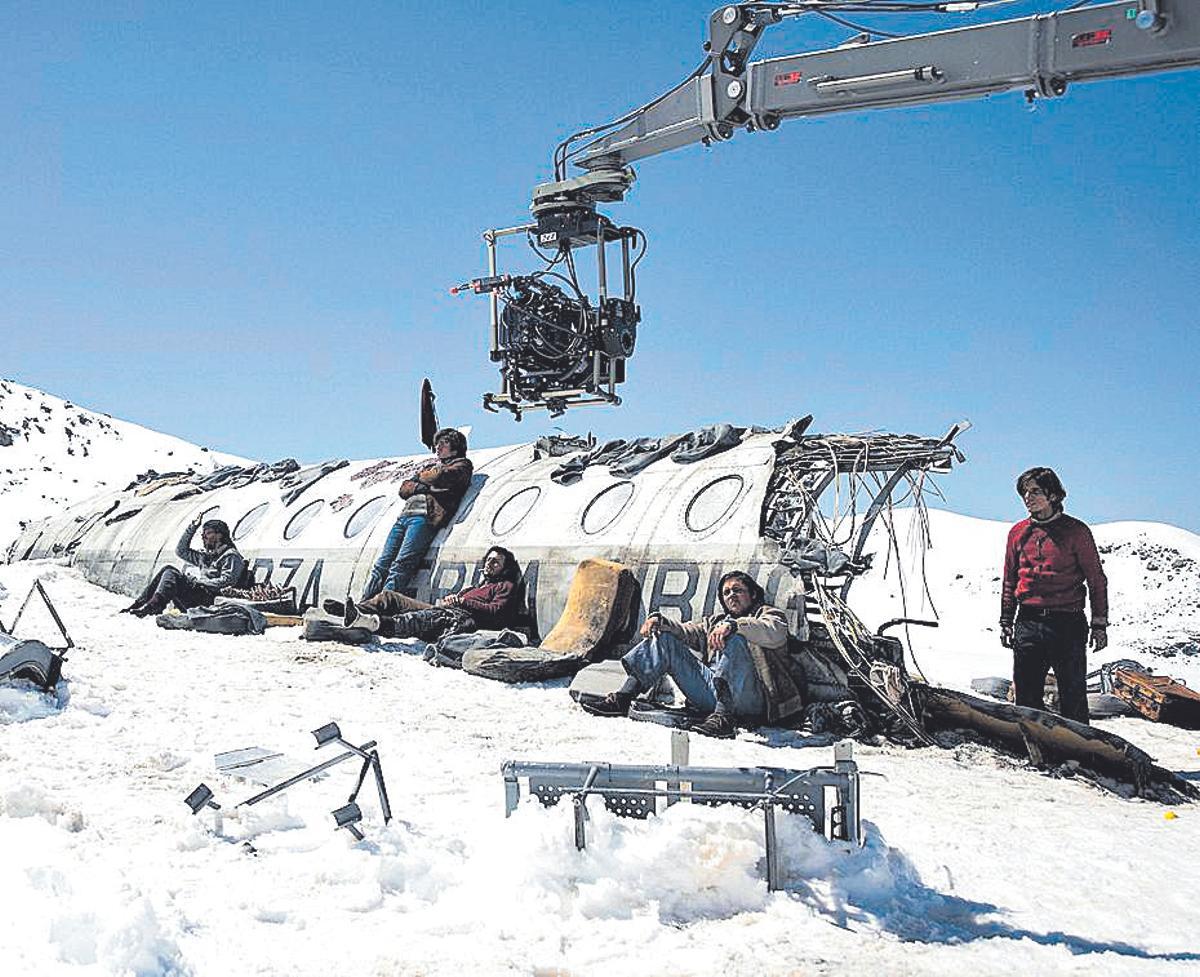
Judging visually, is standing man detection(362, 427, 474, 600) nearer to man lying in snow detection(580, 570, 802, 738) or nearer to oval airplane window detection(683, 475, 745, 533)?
oval airplane window detection(683, 475, 745, 533)

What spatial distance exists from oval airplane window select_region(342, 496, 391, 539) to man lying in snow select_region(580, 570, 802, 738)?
255 inches

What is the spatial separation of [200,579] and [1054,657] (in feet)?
31.5

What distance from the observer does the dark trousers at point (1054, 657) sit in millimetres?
6945

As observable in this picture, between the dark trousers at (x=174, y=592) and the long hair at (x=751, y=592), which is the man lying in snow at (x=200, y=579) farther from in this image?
the long hair at (x=751, y=592)

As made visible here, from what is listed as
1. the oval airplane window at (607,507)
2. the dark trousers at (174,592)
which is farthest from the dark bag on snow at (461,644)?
the dark trousers at (174,592)

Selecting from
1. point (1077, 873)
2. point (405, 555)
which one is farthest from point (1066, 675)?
point (405, 555)

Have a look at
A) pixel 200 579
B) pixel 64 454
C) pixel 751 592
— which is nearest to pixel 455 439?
pixel 200 579

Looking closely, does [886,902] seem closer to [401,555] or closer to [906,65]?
[906,65]

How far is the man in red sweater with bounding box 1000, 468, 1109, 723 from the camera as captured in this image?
6.90 m

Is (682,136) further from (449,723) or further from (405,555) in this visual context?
(405,555)

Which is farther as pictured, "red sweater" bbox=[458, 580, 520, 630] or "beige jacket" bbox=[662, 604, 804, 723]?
"red sweater" bbox=[458, 580, 520, 630]

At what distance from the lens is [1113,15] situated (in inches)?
203

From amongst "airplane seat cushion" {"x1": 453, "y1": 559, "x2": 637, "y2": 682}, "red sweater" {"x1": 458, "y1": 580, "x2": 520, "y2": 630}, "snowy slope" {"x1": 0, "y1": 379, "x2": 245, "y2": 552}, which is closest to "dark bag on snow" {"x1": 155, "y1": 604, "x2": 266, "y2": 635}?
"red sweater" {"x1": 458, "y1": 580, "x2": 520, "y2": 630}

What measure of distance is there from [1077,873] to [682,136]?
4634mm
